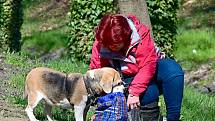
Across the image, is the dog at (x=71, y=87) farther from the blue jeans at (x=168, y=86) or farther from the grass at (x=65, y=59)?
the grass at (x=65, y=59)

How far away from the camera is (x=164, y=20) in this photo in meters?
14.3

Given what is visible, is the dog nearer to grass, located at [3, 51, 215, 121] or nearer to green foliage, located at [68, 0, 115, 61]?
grass, located at [3, 51, 215, 121]

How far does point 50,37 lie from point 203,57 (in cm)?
855

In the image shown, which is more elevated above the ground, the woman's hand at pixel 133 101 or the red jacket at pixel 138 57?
the red jacket at pixel 138 57

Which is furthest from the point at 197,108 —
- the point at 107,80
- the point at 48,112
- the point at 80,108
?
the point at 107,80

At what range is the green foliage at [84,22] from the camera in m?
13.8

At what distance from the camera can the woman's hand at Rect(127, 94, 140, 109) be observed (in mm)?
6453

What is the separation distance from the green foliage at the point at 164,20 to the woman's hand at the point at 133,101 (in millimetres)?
7586

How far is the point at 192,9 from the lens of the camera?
2511 centimetres

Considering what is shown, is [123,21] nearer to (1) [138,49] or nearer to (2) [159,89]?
(1) [138,49]

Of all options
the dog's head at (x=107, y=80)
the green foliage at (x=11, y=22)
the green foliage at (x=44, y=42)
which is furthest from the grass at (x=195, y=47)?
the dog's head at (x=107, y=80)

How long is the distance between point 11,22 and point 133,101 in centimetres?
1382

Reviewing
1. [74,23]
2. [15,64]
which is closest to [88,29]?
[74,23]

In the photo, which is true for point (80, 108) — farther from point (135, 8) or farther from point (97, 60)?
point (135, 8)
